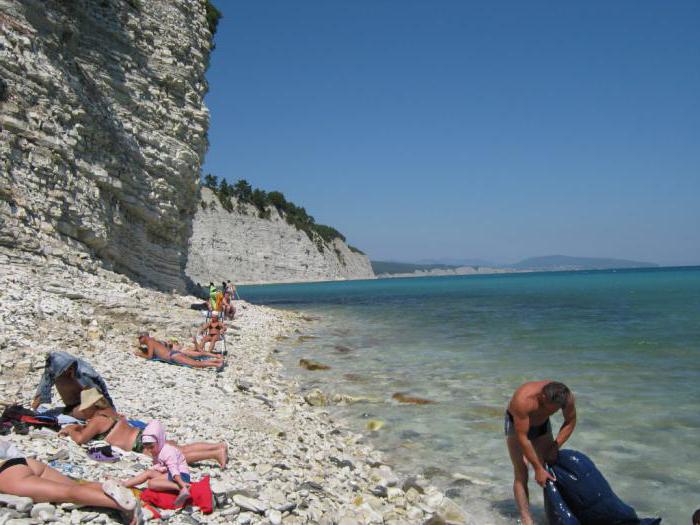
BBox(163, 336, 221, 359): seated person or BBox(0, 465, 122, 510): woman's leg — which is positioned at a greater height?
BBox(0, 465, 122, 510): woman's leg

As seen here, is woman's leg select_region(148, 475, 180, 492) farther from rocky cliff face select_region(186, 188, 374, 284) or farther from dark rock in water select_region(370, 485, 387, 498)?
rocky cliff face select_region(186, 188, 374, 284)

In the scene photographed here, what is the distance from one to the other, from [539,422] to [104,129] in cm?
1770

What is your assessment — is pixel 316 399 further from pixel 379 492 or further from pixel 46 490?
pixel 46 490

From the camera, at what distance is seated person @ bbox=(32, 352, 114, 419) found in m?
5.80

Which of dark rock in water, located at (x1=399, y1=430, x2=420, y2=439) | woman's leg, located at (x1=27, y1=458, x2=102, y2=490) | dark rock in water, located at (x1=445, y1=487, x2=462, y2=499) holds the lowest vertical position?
dark rock in water, located at (x1=445, y1=487, x2=462, y2=499)

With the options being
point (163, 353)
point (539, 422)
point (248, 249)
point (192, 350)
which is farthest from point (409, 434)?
point (248, 249)

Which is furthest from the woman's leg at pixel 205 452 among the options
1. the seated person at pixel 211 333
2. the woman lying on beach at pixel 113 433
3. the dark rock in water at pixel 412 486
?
the seated person at pixel 211 333

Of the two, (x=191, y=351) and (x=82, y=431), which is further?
(x=191, y=351)

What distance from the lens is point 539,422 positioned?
4.87 metres

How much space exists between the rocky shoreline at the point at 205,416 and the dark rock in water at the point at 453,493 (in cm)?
26

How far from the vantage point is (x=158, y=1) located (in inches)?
850

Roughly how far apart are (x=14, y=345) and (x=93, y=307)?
3583 mm

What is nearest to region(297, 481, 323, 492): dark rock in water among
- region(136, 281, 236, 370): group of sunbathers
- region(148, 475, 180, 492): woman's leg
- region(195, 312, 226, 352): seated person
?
region(148, 475, 180, 492): woman's leg

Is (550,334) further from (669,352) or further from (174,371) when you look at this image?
(174,371)
